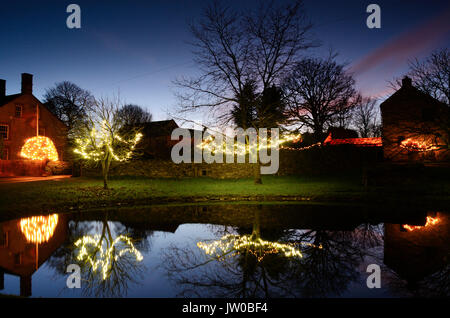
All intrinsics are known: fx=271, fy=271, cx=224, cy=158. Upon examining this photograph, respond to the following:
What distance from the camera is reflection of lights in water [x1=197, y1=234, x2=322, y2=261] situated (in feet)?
17.0

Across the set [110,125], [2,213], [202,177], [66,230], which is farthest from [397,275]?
[202,177]

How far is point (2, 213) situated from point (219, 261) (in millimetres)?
7773

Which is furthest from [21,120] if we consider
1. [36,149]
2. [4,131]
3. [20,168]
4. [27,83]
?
[20,168]

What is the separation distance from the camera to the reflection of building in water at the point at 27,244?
4.54 m

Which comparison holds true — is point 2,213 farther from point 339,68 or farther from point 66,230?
point 339,68

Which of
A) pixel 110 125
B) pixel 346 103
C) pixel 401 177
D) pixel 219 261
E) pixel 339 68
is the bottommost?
pixel 219 261

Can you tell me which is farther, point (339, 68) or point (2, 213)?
point (339, 68)

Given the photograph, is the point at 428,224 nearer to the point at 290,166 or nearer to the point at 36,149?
the point at 290,166

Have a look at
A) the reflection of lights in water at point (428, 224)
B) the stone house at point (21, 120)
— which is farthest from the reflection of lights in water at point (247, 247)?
the stone house at point (21, 120)

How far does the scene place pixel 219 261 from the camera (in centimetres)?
494

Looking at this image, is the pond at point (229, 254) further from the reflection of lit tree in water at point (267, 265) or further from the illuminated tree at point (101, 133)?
the illuminated tree at point (101, 133)

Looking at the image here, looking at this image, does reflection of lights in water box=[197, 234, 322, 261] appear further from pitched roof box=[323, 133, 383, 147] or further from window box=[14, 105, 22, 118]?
window box=[14, 105, 22, 118]

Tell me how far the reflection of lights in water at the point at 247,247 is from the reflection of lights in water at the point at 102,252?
1455 millimetres

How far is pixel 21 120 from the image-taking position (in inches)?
1094
